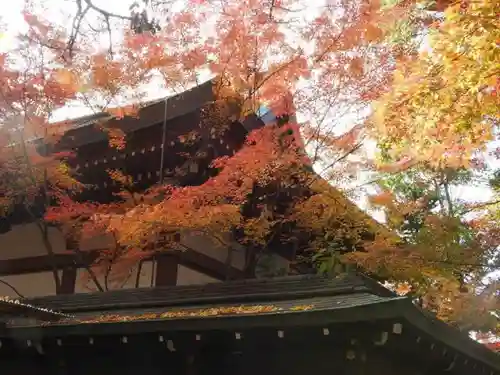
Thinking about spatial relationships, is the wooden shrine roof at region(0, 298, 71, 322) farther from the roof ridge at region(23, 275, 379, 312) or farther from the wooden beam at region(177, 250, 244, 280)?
the wooden beam at region(177, 250, 244, 280)

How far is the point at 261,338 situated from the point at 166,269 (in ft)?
11.5

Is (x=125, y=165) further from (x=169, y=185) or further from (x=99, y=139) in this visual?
(x=169, y=185)

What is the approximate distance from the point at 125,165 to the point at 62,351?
10.5ft

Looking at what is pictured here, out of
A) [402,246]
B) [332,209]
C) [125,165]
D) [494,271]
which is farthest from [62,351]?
[494,271]

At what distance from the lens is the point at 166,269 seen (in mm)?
7703

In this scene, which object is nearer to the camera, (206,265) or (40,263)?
(206,265)

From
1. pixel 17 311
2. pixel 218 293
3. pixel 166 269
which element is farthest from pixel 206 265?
pixel 17 311

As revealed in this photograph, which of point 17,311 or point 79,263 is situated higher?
point 79,263

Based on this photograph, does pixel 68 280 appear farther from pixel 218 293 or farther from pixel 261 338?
pixel 261 338

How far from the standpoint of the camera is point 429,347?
14.5 feet

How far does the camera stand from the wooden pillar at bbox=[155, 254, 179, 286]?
7641 mm

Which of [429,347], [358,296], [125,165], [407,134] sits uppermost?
[125,165]

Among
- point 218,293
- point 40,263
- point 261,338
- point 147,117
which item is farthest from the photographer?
point 40,263

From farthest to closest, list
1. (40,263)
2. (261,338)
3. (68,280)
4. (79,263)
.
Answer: (40,263), (68,280), (79,263), (261,338)
